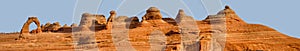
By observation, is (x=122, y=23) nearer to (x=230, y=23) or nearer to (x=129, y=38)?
(x=129, y=38)

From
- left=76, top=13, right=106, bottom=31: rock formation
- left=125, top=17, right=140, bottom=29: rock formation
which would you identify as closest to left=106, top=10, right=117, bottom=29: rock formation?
left=76, top=13, right=106, bottom=31: rock formation

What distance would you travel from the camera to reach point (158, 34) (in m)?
83.1

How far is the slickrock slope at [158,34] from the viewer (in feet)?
262

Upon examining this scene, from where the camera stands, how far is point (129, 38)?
79.8m

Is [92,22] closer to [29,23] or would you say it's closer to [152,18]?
[152,18]

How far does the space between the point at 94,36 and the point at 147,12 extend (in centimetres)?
1345

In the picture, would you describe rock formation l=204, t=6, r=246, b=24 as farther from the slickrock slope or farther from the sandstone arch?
the sandstone arch

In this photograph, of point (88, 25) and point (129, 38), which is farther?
point (88, 25)

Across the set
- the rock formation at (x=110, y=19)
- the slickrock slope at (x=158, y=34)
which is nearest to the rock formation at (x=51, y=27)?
the slickrock slope at (x=158, y=34)

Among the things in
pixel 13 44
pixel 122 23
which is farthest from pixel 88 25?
pixel 13 44

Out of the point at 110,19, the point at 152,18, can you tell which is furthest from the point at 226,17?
the point at 110,19

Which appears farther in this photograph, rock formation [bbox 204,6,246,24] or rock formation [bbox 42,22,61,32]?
rock formation [bbox 42,22,61,32]

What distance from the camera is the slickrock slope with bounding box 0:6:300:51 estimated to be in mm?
79812

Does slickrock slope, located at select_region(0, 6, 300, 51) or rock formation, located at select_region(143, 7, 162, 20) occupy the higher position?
rock formation, located at select_region(143, 7, 162, 20)
